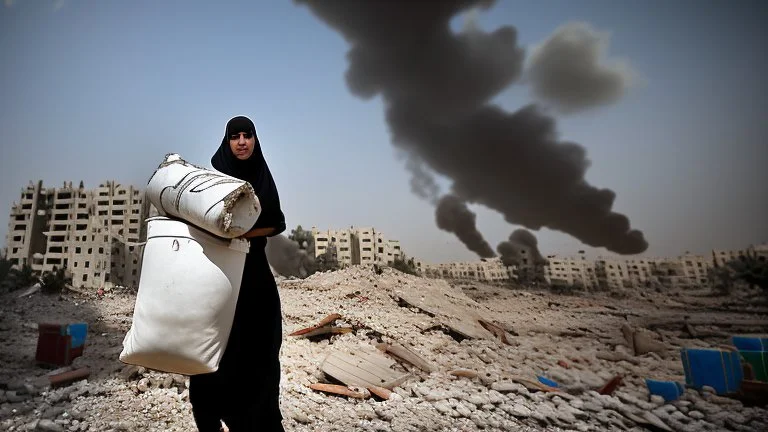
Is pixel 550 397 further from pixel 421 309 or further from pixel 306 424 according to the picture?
pixel 421 309

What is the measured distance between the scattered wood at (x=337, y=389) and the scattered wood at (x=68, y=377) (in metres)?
1.99

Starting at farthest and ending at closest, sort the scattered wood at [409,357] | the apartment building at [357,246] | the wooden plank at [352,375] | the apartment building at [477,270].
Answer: the apartment building at [477,270]
the apartment building at [357,246]
the scattered wood at [409,357]
the wooden plank at [352,375]

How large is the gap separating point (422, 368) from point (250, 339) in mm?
3277

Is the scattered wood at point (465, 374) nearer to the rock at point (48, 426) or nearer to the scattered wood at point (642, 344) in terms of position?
the rock at point (48, 426)

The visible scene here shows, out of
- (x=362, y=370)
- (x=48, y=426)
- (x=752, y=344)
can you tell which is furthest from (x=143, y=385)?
(x=752, y=344)

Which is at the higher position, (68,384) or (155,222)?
(155,222)

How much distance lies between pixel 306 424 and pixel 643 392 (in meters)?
3.64

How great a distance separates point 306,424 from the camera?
107 inches

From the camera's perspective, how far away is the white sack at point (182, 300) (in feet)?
3.30

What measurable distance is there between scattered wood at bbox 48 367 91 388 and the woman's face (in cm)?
325

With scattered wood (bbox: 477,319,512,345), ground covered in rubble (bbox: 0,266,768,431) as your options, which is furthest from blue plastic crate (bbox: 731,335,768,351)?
scattered wood (bbox: 477,319,512,345)

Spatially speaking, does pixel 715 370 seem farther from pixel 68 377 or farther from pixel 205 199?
pixel 68 377

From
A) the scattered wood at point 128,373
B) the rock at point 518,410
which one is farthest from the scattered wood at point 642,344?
the scattered wood at point 128,373

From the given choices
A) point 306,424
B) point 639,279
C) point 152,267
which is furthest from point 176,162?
point 639,279
